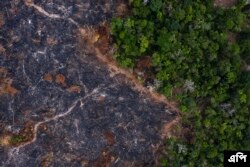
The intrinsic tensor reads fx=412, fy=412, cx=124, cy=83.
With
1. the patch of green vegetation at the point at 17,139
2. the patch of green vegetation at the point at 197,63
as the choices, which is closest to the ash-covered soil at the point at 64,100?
the patch of green vegetation at the point at 17,139

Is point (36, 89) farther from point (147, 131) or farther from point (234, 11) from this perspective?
point (234, 11)

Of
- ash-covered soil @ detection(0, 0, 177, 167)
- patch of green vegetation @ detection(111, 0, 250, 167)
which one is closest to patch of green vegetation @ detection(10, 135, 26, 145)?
ash-covered soil @ detection(0, 0, 177, 167)

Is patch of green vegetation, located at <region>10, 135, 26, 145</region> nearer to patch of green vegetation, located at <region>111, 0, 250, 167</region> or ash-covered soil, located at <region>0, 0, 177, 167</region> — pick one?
ash-covered soil, located at <region>0, 0, 177, 167</region>

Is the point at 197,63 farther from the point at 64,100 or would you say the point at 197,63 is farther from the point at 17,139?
the point at 17,139

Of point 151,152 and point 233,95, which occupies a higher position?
point 233,95

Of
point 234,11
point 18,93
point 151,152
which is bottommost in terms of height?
point 151,152

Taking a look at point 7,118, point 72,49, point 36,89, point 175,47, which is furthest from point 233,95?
point 7,118
